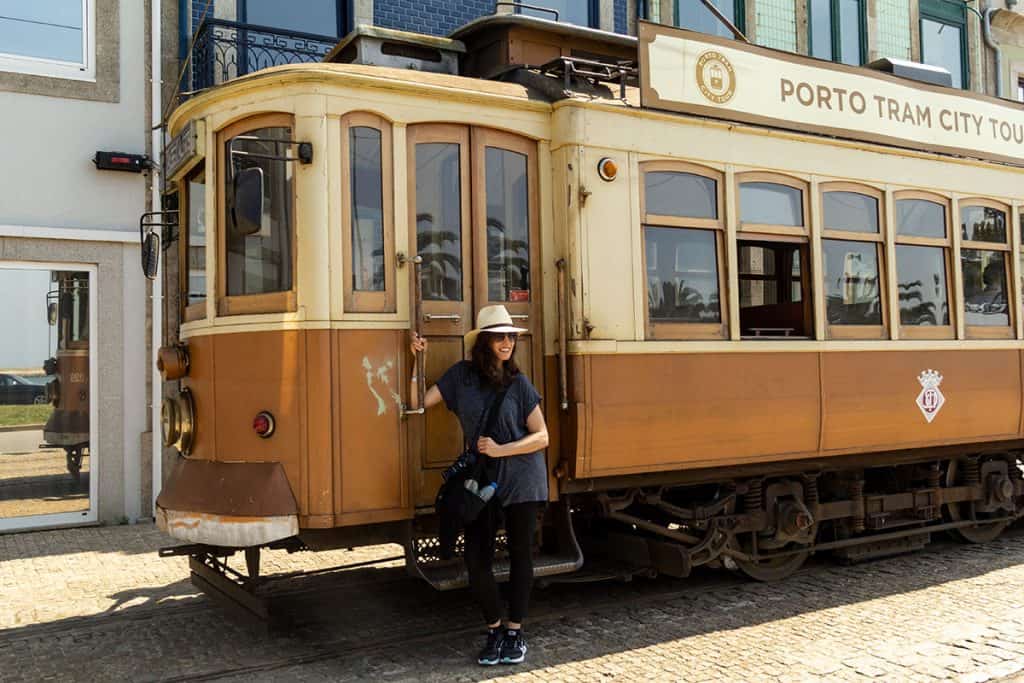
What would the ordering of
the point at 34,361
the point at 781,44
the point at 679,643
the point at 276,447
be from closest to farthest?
the point at 276,447
the point at 679,643
the point at 34,361
the point at 781,44

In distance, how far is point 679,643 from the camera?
5695 millimetres

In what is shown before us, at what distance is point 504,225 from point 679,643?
8.53 feet

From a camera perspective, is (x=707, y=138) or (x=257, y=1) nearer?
(x=707, y=138)

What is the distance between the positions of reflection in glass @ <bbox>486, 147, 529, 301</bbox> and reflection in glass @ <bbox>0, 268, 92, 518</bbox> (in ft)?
18.4

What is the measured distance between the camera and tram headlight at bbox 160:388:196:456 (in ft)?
18.7

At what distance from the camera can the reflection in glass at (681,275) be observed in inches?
244

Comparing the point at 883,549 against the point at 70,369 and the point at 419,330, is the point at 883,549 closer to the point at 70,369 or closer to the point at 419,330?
the point at 419,330

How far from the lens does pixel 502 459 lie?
5238 millimetres

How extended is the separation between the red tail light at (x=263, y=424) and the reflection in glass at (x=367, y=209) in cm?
82

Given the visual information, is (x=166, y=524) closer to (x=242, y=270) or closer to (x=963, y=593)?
(x=242, y=270)

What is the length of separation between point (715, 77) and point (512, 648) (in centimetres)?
379

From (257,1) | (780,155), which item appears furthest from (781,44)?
(780,155)

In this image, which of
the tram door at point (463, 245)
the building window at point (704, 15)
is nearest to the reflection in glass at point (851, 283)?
the tram door at point (463, 245)

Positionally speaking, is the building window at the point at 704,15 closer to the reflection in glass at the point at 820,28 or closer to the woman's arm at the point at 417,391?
the reflection in glass at the point at 820,28
